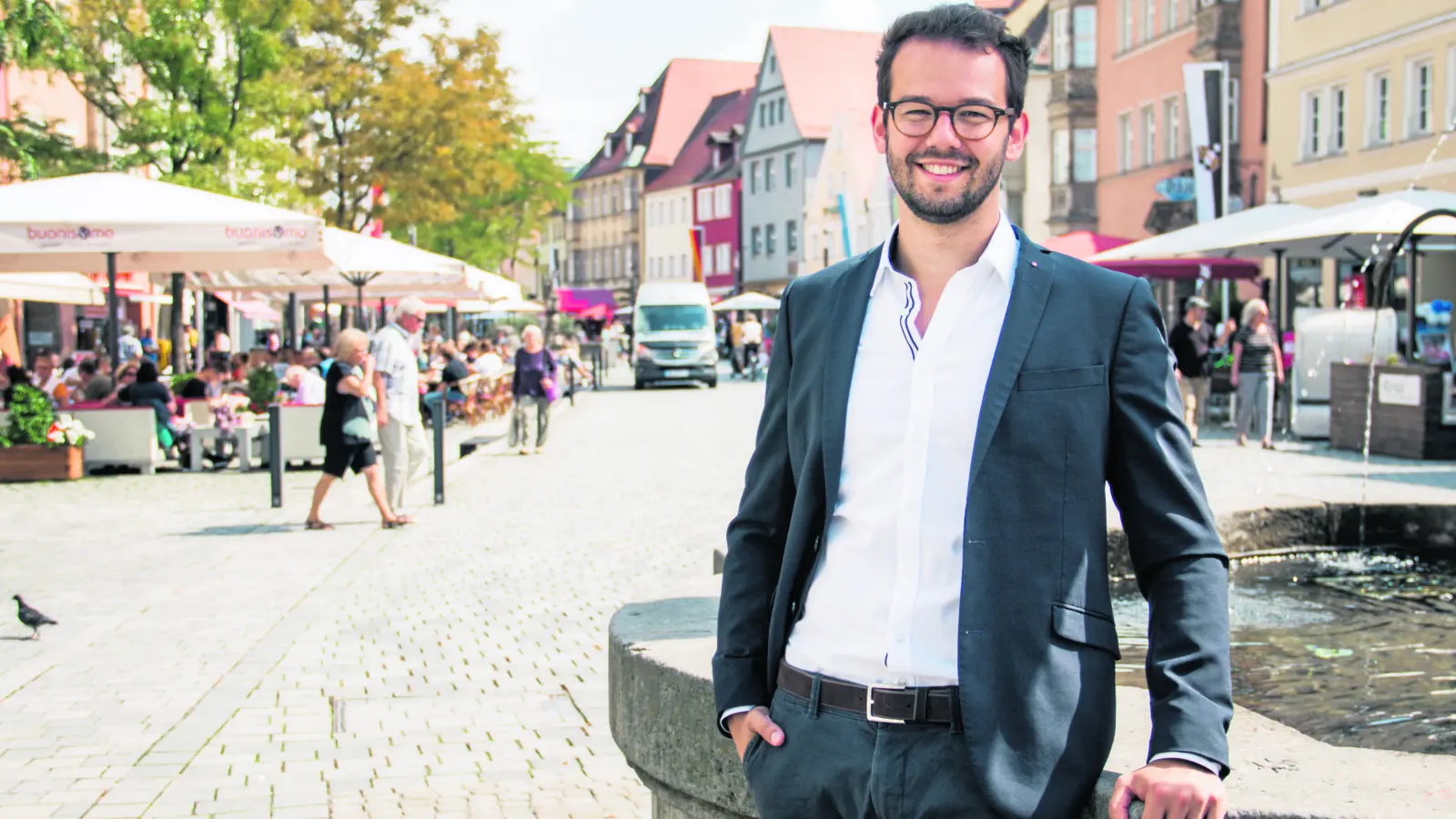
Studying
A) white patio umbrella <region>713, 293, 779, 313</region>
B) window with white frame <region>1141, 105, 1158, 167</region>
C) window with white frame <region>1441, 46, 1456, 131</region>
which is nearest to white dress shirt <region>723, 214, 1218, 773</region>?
window with white frame <region>1441, 46, 1456, 131</region>

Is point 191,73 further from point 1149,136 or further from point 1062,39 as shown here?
point 1062,39

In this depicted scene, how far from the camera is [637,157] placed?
10675 centimetres

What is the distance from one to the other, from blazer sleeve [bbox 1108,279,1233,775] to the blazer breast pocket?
40mm

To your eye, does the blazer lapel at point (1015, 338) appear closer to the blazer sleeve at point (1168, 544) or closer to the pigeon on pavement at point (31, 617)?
the blazer sleeve at point (1168, 544)

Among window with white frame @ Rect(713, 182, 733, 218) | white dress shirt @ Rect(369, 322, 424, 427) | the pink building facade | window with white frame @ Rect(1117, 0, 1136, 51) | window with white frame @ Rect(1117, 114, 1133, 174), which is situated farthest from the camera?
window with white frame @ Rect(713, 182, 733, 218)

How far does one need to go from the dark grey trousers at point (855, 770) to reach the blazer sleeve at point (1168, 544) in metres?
0.27

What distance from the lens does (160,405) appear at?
1738 centimetres

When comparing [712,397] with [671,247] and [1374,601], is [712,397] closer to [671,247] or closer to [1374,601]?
[1374,601]

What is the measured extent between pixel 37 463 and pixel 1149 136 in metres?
32.8

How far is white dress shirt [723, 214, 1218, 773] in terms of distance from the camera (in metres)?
2.36

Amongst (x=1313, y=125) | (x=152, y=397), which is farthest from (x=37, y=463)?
(x=1313, y=125)

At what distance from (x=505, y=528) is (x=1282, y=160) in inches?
1070

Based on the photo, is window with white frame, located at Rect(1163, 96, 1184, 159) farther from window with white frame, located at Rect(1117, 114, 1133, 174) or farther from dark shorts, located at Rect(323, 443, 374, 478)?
dark shorts, located at Rect(323, 443, 374, 478)

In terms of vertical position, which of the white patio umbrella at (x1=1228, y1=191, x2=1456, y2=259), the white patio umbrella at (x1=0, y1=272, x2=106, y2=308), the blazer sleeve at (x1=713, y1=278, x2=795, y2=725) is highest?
the white patio umbrella at (x1=1228, y1=191, x2=1456, y2=259)
